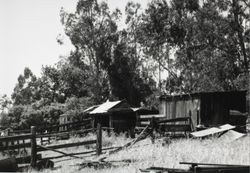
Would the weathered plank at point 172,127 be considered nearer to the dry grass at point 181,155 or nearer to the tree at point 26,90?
the dry grass at point 181,155

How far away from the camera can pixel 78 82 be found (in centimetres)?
5862

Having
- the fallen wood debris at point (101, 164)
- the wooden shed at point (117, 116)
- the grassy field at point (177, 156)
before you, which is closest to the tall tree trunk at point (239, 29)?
the wooden shed at point (117, 116)

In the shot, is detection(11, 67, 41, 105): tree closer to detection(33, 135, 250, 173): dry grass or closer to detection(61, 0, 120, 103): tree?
detection(61, 0, 120, 103): tree

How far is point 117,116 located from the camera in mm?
28953

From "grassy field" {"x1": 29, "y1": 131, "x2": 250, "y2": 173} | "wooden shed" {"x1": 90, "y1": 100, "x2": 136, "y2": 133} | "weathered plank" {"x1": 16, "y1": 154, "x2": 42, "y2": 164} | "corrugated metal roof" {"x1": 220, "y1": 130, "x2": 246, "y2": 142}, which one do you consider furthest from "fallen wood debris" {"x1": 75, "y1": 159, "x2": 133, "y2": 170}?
"wooden shed" {"x1": 90, "y1": 100, "x2": 136, "y2": 133}

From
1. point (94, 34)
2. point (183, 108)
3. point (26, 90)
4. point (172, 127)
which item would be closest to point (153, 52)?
point (94, 34)

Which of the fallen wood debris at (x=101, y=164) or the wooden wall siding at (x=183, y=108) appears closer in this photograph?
the fallen wood debris at (x=101, y=164)

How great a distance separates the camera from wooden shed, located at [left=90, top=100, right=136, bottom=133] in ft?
91.7

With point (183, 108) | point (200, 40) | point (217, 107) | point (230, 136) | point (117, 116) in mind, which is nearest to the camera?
point (230, 136)

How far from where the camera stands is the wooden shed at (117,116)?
27938 mm

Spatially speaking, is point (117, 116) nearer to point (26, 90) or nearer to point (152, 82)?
point (152, 82)

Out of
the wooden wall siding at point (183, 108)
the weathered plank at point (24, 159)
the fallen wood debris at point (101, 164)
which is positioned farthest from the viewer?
the wooden wall siding at point (183, 108)

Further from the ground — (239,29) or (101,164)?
(239,29)

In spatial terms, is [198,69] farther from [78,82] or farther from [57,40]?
[78,82]
